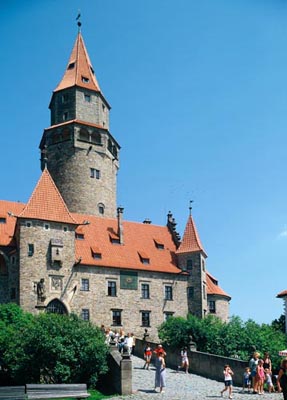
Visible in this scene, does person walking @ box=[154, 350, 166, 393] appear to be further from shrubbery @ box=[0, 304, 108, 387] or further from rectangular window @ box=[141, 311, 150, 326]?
rectangular window @ box=[141, 311, 150, 326]

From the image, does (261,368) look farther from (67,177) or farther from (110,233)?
(67,177)

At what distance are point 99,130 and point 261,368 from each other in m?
39.2

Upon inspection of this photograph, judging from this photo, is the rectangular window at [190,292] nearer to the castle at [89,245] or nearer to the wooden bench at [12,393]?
the castle at [89,245]

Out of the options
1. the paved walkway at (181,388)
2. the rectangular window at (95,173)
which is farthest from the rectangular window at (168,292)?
the paved walkway at (181,388)

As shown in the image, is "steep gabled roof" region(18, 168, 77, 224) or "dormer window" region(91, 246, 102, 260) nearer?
"steep gabled roof" region(18, 168, 77, 224)

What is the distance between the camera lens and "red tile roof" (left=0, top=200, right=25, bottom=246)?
52.4 meters

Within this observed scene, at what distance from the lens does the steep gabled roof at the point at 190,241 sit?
60312 millimetres

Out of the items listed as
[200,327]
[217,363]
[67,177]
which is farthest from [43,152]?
[217,363]

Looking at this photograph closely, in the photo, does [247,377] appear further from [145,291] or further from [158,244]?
[158,244]

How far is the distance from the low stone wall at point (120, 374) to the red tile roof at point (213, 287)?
3199 centimetres

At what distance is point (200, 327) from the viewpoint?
47000mm

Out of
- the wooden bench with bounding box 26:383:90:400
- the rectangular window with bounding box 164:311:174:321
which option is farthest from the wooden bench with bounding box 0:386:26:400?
the rectangular window with bounding box 164:311:174:321

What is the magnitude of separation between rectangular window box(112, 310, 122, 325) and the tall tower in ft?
37.4

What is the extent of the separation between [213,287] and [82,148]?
17.0 m
